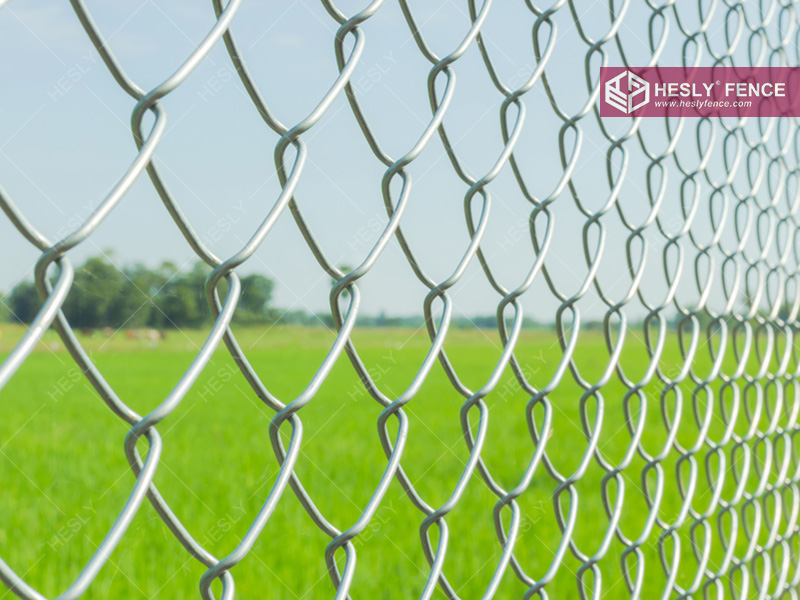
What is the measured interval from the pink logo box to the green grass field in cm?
48

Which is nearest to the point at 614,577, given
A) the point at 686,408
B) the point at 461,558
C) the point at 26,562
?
the point at 461,558

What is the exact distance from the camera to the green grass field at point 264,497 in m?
2.32

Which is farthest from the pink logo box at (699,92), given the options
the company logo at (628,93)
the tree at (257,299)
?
the tree at (257,299)

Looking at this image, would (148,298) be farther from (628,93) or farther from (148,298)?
(628,93)

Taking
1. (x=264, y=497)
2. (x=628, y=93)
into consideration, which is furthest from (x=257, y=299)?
(x=264, y=497)

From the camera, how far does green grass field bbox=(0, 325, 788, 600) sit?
232cm

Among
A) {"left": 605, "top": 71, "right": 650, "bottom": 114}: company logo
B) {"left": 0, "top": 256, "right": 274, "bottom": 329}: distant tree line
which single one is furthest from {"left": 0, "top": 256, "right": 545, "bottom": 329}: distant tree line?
{"left": 605, "top": 71, "right": 650, "bottom": 114}: company logo

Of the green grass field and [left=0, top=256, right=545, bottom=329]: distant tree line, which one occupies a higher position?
[left=0, top=256, right=545, bottom=329]: distant tree line

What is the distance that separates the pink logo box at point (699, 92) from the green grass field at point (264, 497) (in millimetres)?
476

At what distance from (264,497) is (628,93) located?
3.03 meters

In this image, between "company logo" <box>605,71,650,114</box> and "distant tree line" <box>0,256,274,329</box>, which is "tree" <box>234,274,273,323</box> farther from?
"company logo" <box>605,71,650,114</box>

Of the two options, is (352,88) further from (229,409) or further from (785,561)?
(229,409)

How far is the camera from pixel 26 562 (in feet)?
8.34

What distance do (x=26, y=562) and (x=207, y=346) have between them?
248 centimetres
